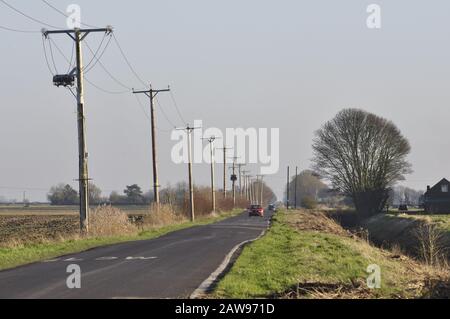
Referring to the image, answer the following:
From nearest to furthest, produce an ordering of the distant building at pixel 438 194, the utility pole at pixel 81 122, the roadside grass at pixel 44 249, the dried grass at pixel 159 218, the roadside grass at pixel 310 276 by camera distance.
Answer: the roadside grass at pixel 310 276 < the roadside grass at pixel 44 249 < the utility pole at pixel 81 122 < the dried grass at pixel 159 218 < the distant building at pixel 438 194

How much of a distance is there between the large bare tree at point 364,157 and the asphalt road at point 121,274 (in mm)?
60928

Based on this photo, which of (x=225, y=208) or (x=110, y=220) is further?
(x=225, y=208)

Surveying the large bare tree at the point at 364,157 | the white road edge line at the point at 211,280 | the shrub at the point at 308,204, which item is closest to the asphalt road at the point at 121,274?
the white road edge line at the point at 211,280

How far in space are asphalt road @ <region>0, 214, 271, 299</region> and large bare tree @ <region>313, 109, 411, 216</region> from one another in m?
60.9

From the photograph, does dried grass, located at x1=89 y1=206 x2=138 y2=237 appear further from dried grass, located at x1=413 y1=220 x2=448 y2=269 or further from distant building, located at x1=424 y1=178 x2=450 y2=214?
distant building, located at x1=424 y1=178 x2=450 y2=214

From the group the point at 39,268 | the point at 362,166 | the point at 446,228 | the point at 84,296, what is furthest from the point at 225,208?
the point at 84,296

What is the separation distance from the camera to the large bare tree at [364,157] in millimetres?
82812

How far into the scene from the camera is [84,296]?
1223cm

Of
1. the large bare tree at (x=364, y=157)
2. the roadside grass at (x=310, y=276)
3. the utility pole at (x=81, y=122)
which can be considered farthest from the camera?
the large bare tree at (x=364, y=157)

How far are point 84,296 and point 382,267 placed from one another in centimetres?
1004

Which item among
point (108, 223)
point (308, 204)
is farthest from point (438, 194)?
point (108, 223)

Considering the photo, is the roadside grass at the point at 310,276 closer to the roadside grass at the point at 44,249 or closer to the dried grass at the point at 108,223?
the roadside grass at the point at 44,249

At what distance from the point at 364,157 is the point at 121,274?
7023 centimetres
